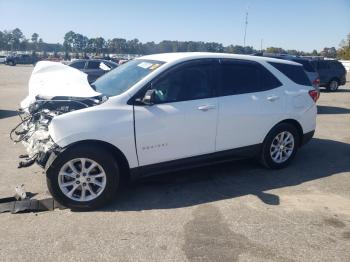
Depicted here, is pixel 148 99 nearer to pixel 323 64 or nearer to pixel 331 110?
pixel 331 110

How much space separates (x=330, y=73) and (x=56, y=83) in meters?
16.7

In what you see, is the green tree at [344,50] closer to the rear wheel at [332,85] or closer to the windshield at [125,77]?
the rear wheel at [332,85]

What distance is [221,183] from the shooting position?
210 inches

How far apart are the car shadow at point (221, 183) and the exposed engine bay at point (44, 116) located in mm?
1057

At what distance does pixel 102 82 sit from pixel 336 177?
3.88 m

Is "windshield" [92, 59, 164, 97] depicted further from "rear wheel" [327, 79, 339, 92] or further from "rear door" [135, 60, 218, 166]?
"rear wheel" [327, 79, 339, 92]

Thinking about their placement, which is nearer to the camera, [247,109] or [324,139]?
[247,109]

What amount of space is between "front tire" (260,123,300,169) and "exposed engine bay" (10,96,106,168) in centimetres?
273

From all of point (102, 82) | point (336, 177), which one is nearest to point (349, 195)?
point (336, 177)

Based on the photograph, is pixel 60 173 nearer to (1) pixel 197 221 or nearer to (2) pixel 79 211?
(2) pixel 79 211

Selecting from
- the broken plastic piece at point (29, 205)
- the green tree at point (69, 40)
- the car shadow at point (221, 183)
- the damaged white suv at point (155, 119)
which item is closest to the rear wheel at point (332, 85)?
the car shadow at point (221, 183)

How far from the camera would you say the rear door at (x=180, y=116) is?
14.9ft

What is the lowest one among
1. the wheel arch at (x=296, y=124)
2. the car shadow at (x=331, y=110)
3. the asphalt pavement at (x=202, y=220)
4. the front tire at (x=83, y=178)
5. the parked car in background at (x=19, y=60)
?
the asphalt pavement at (x=202, y=220)

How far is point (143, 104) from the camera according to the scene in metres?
4.52
